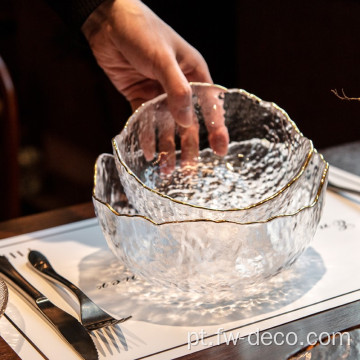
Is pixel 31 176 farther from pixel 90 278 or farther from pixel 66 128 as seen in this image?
pixel 90 278

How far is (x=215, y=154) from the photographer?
726 mm

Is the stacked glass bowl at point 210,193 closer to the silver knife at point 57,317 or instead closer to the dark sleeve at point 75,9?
the silver knife at point 57,317

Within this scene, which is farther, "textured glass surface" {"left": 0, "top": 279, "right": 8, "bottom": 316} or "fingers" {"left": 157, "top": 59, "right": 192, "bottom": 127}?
"fingers" {"left": 157, "top": 59, "right": 192, "bottom": 127}

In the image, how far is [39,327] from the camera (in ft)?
1.65

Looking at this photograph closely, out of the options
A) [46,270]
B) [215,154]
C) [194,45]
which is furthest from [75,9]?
[194,45]

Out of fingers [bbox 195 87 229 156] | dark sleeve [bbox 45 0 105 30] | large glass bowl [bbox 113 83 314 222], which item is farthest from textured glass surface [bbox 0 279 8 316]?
dark sleeve [bbox 45 0 105 30]

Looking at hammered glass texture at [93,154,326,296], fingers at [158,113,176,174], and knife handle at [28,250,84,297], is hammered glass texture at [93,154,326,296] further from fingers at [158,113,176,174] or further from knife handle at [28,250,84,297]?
fingers at [158,113,176,174]

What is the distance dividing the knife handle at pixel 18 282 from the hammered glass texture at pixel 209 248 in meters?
0.08

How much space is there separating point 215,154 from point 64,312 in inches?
11.1

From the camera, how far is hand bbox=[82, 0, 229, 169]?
0.69m

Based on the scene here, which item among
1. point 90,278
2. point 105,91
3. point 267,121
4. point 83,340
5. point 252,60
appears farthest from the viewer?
point 105,91

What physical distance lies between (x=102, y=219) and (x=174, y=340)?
0.12m

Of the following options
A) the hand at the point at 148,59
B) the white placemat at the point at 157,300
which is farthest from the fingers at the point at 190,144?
the white placemat at the point at 157,300

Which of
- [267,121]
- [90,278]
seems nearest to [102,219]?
[90,278]
